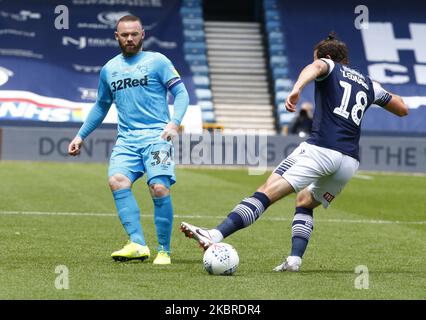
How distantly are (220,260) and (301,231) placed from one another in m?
1.10

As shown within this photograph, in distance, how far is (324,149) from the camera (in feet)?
29.1

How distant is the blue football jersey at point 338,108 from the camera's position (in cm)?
886

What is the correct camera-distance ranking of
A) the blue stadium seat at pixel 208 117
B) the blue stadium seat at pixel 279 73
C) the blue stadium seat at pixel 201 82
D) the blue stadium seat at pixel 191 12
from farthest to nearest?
1. the blue stadium seat at pixel 191 12
2. the blue stadium seat at pixel 279 73
3. the blue stadium seat at pixel 201 82
4. the blue stadium seat at pixel 208 117

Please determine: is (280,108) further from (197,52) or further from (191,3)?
(191,3)

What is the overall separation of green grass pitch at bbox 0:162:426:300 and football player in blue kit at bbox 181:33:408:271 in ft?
1.62

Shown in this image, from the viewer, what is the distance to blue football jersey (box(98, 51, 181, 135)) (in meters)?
9.44

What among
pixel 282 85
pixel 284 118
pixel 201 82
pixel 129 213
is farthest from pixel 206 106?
pixel 129 213

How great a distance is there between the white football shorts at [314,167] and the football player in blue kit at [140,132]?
1.12m

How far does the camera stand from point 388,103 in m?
9.29

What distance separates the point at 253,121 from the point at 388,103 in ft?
79.8

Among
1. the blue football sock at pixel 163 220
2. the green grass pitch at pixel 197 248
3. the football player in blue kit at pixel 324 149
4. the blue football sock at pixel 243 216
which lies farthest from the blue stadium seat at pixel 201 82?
the blue football sock at pixel 243 216

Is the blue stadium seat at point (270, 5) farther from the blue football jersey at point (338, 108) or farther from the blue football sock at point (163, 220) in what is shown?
the blue football jersey at point (338, 108)

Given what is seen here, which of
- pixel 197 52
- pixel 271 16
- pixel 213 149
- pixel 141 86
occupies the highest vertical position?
pixel 271 16

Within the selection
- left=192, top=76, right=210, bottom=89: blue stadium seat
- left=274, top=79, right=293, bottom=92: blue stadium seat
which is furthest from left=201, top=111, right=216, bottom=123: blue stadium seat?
left=274, top=79, right=293, bottom=92: blue stadium seat
